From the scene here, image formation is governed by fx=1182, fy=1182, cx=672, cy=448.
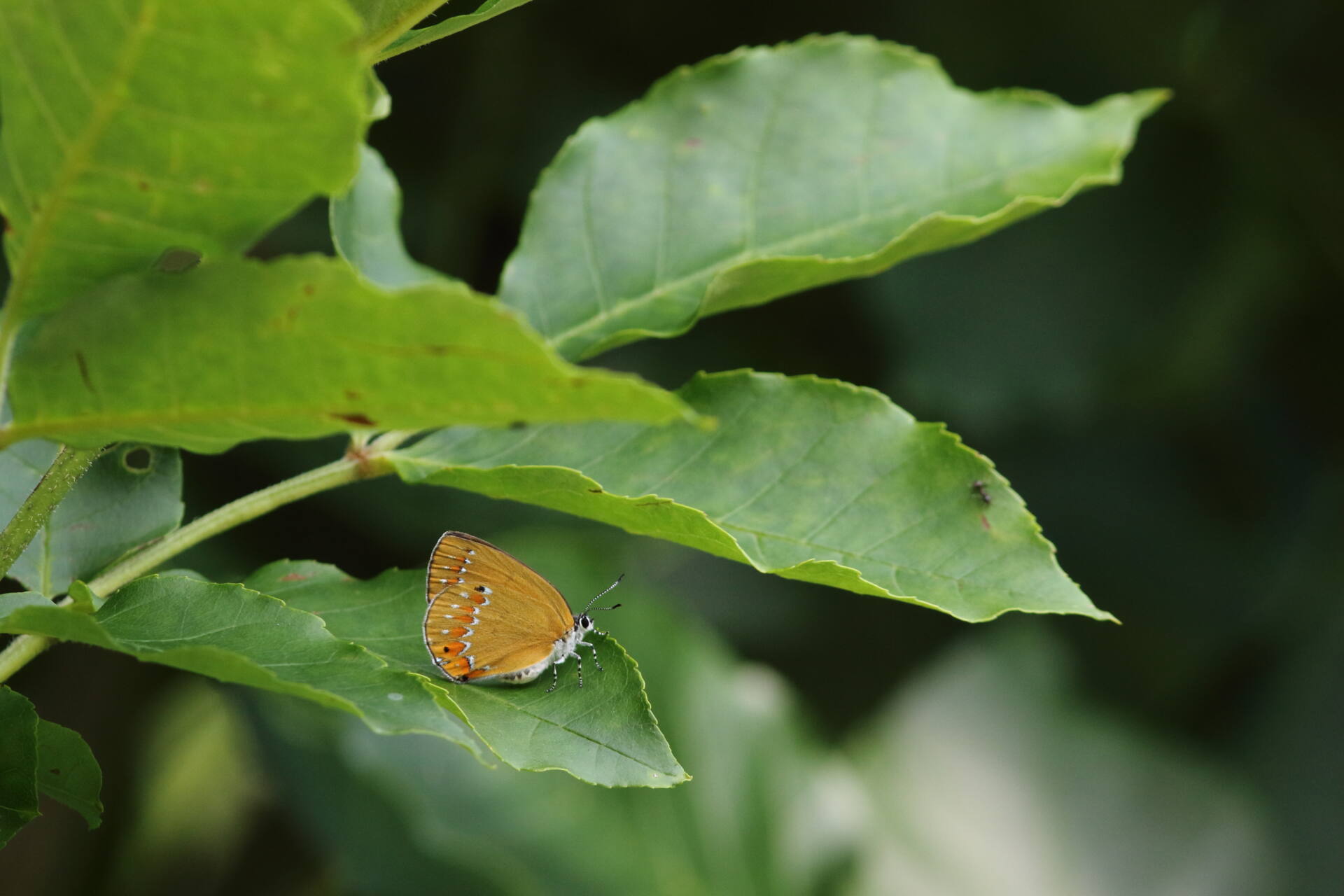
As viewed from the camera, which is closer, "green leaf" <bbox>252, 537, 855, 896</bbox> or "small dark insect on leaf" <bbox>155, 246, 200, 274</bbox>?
"small dark insect on leaf" <bbox>155, 246, 200, 274</bbox>

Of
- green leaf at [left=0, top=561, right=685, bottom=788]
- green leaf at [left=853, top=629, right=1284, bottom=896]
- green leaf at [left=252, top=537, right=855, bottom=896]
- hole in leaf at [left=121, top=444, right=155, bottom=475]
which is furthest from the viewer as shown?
green leaf at [left=853, top=629, right=1284, bottom=896]

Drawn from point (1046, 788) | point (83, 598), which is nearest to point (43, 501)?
point (83, 598)

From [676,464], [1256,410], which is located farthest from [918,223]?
[1256,410]

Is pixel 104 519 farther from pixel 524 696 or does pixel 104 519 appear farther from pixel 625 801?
pixel 625 801

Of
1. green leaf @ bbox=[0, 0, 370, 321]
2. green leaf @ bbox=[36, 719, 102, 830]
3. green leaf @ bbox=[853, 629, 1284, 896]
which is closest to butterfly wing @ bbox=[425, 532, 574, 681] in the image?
green leaf @ bbox=[36, 719, 102, 830]

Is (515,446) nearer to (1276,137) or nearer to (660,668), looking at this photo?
(660,668)

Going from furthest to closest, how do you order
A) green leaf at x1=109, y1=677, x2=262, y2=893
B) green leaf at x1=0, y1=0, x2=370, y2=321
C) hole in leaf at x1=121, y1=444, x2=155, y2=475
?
green leaf at x1=109, y1=677, x2=262, y2=893 → hole in leaf at x1=121, y1=444, x2=155, y2=475 → green leaf at x1=0, y1=0, x2=370, y2=321

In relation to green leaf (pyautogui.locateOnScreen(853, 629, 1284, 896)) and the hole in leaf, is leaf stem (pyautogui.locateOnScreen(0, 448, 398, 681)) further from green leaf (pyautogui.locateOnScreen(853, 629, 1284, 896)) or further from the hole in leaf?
green leaf (pyautogui.locateOnScreen(853, 629, 1284, 896))
